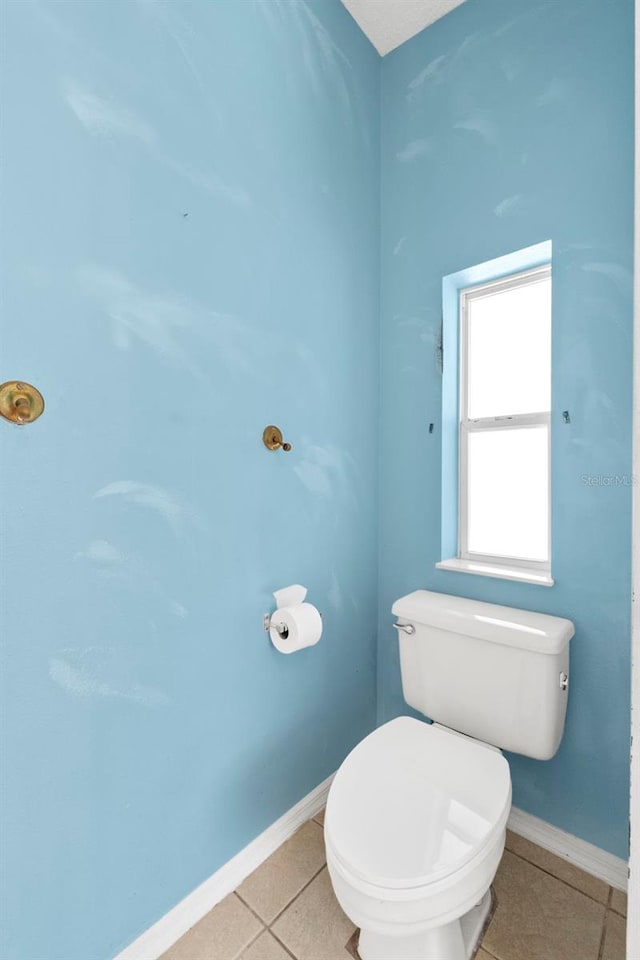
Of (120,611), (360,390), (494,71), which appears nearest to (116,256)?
(120,611)

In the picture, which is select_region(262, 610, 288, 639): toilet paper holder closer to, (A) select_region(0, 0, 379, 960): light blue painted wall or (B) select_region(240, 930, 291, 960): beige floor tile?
(A) select_region(0, 0, 379, 960): light blue painted wall

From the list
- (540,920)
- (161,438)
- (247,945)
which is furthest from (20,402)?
(540,920)

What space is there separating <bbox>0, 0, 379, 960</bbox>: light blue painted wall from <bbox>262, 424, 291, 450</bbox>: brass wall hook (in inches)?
1.3

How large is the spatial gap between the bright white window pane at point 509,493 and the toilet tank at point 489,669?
28cm

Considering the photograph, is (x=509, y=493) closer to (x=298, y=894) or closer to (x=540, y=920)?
(x=540, y=920)

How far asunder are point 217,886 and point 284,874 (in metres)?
0.21

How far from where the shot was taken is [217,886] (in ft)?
3.90

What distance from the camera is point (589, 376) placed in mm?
1264

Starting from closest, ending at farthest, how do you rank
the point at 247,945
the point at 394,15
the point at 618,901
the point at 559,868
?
the point at 247,945 → the point at 618,901 → the point at 559,868 → the point at 394,15

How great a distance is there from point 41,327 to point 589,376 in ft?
4.56

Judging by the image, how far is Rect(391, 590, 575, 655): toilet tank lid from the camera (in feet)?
3.93

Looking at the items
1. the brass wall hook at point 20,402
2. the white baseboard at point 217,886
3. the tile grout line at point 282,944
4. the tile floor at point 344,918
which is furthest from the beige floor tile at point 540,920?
the brass wall hook at point 20,402

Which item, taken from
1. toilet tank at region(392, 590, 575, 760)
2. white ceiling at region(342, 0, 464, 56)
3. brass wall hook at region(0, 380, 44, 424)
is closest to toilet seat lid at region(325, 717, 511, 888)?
toilet tank at region(392, 590, 575, 760)

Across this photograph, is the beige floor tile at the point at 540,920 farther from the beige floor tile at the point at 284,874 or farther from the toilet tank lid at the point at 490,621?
the toilet tank lid at the point at 490,621
